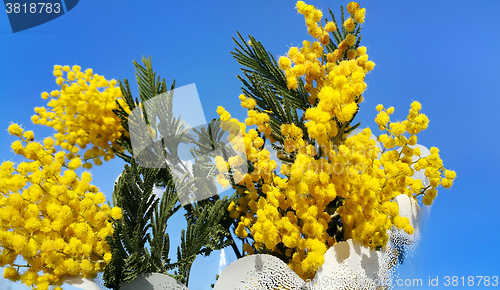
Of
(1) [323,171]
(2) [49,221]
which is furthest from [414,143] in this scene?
(2) [49,221]

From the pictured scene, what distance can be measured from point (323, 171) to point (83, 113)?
0.93m

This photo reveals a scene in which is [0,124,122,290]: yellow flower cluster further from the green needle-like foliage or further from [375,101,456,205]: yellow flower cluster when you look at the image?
[375,101,456,205]: yellow flower cluster

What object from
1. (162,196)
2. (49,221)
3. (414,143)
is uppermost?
(414,143)

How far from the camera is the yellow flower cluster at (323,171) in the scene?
0.89m

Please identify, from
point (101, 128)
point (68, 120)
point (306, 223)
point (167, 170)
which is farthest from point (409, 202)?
point (68, 120)

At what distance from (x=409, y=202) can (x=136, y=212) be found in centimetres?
89

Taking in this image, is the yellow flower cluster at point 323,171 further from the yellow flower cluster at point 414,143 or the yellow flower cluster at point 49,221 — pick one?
the yellow flower cluster at point 49,221

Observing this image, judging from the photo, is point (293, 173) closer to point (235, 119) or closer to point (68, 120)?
point (235, 119)

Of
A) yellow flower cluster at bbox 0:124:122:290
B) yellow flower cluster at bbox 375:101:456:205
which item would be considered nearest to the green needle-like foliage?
yellow flower cluster at bbox 0:124:122:290

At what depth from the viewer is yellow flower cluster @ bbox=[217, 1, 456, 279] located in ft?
2.93

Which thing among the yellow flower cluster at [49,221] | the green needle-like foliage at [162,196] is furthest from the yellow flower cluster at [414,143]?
the yellow flower cluster at [49,221]

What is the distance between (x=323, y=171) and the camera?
0.91 meters

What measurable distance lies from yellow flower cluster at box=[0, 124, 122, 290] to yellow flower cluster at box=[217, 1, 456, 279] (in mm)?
399

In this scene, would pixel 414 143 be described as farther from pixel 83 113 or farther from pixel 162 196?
pixel 83 113
